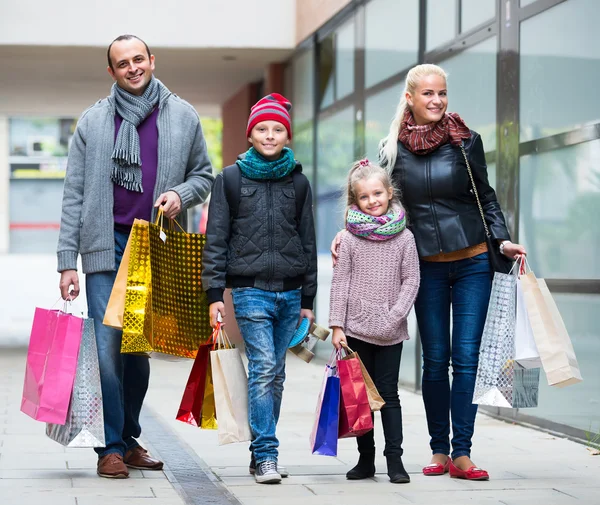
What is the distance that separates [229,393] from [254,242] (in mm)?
652

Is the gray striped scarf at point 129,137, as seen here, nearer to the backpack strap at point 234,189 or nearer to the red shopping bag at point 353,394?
the backpack strap at point 234,189

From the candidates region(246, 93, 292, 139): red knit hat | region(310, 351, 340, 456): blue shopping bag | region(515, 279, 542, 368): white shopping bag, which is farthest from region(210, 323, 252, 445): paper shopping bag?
region(515, 279, 542, 368): white shopping bag

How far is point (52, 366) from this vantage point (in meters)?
5.29

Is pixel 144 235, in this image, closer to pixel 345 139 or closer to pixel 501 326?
pixel 501 326

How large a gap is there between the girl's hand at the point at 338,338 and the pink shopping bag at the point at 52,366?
1113mm

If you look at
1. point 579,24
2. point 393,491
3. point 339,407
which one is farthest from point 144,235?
point 579,24

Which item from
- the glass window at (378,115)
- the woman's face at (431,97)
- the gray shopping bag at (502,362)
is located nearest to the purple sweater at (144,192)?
the woman's face at (431,97)

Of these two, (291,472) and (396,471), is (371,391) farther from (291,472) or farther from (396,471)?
(291,472)

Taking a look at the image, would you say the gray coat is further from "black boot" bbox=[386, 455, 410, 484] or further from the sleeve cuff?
"black boot" bbox=[386, 455, 410, 484]

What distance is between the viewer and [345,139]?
11664 millimetres

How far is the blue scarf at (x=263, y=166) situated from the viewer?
523 cm

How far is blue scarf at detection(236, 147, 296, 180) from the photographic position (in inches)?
206

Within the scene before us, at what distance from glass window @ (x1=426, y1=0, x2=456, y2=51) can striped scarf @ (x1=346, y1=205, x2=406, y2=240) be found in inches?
150

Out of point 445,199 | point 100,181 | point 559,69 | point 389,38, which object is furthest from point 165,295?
point 389,38
